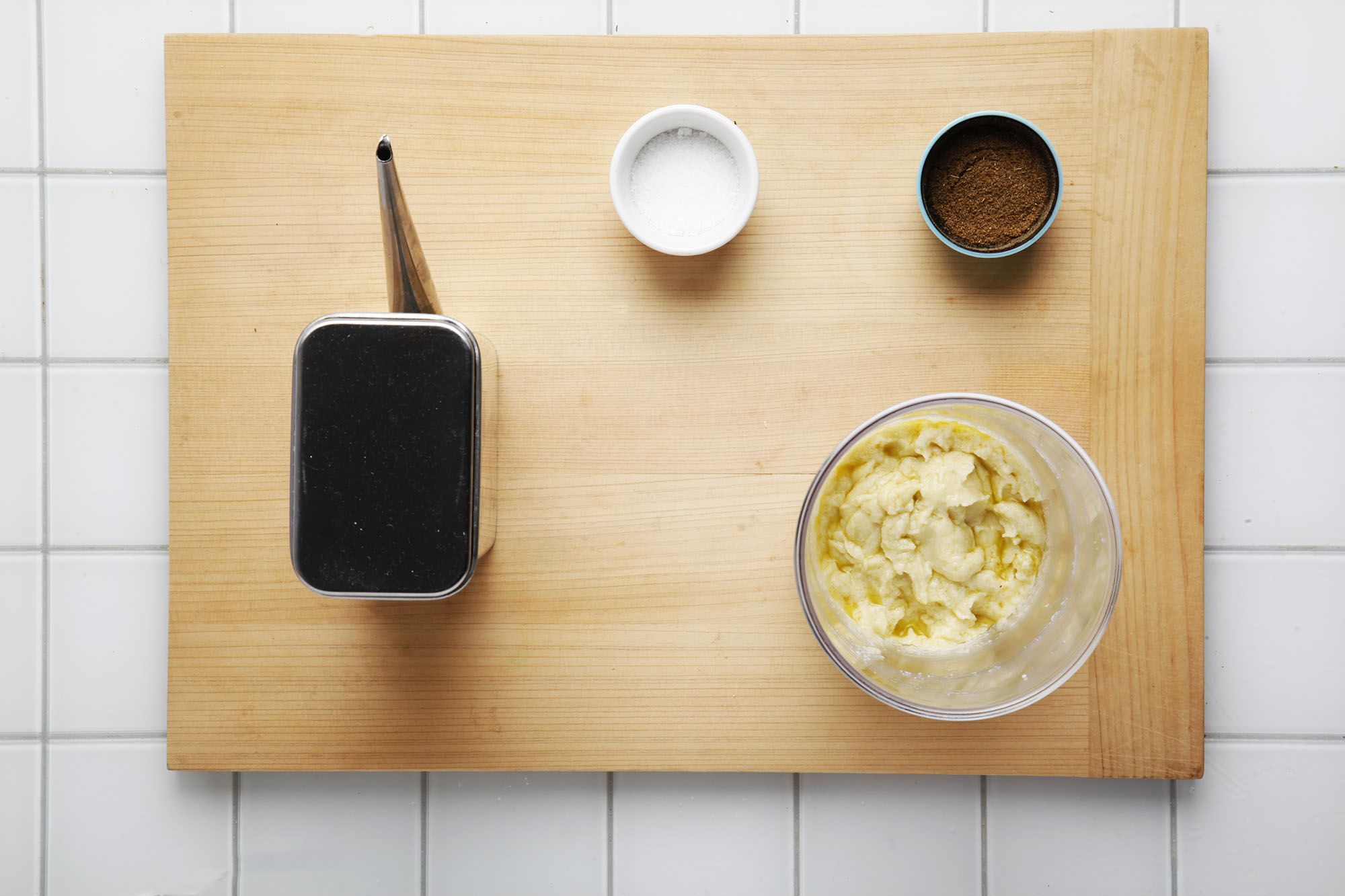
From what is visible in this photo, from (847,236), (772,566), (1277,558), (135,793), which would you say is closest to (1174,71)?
(847,236)

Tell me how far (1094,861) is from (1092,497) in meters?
0.41

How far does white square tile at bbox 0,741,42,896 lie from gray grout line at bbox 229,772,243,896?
202mm

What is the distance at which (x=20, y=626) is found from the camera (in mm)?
847

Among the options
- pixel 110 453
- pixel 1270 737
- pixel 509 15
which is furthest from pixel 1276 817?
pixel 110 453

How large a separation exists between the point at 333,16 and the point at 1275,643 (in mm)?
1130

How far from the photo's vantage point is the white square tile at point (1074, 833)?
0.82m

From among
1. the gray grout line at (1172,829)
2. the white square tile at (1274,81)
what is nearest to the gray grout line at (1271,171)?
the white square tile at (1274,81)

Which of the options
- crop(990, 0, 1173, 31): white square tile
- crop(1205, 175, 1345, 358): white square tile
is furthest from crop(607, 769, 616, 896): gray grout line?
crop(990, 0, 1173, 31): white square tile

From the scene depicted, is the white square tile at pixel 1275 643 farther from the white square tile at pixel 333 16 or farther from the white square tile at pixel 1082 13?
the white square tile at pixel 333 16

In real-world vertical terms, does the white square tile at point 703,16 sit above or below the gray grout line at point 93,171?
above

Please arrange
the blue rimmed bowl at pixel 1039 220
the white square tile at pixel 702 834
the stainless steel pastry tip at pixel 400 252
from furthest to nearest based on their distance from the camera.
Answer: the white square tile at pixel 702 834, the blue rimmed bowl at pixel 1039 220, the stainless steel pastry tip at pixel 400 252

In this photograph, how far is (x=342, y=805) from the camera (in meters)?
0.83

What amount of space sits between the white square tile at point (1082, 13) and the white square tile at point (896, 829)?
0.75 m

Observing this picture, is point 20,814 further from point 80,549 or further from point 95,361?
point 95,361
